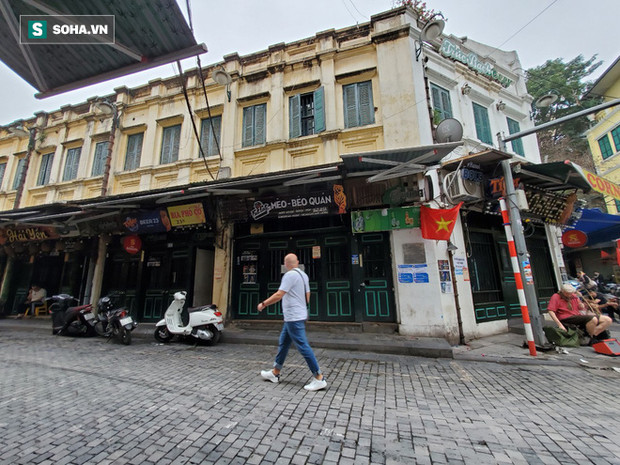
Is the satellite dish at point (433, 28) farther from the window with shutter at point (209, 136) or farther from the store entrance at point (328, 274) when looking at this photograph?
the window with shutter at point (209, 136)

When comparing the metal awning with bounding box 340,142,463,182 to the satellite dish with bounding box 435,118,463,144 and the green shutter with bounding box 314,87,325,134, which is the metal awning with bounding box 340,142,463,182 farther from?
the green shutter with bounding box 314,87,325,134

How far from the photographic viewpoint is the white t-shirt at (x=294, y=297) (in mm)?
3920

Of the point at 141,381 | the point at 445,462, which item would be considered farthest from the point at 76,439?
the point at 445,462

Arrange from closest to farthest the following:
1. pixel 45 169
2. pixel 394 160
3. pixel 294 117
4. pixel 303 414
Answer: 1. pixel 303 414
2. pixel 394 160
3. pixel 294 117
4. pixel 45 169

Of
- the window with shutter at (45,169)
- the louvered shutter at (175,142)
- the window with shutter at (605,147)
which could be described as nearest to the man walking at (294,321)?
the louvered shutter at (175,142)

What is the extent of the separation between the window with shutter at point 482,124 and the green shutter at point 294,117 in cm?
630

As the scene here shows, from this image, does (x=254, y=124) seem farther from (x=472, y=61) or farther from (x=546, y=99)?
(x=546, y=99)

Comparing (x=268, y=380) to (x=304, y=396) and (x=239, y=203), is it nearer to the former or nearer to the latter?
(x=304, y=396)

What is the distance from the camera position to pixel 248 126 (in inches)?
377

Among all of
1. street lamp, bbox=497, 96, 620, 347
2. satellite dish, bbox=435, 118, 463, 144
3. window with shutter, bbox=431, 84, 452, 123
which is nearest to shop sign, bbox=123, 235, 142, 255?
satellite dish, bbox=435, 118, 463, 144

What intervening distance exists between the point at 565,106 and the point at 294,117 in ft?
71.3

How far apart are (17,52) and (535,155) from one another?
568 inches

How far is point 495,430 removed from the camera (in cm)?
271

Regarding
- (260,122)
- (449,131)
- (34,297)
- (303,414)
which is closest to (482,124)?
(449,131)
